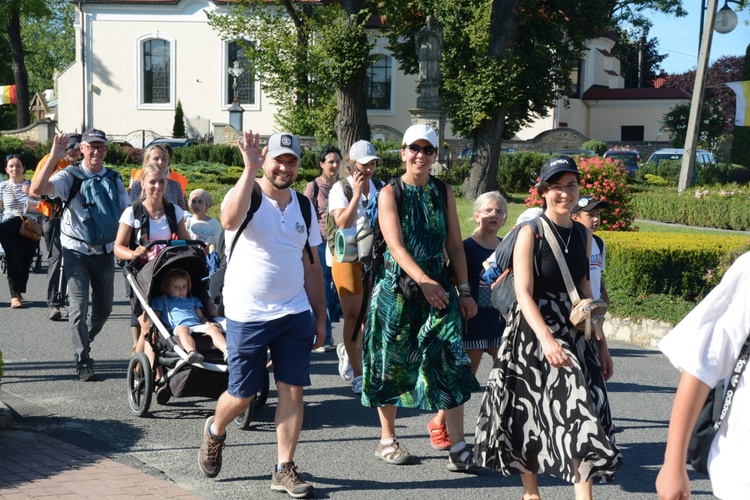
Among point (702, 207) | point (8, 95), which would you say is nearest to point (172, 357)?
point (702, 207)

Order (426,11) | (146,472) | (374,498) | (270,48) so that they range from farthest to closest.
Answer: (270,48)
(426,11)
(146,472)
(374,498)

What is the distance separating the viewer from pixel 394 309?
19.4 feet

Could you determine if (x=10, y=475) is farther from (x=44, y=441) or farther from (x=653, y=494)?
(x=653, y=494)

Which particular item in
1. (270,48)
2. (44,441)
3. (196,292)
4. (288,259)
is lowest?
(44,441)

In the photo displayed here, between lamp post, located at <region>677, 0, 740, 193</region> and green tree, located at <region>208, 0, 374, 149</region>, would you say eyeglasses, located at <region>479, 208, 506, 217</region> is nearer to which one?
lamp post, located at <region>677, 0, 740, 193</region>

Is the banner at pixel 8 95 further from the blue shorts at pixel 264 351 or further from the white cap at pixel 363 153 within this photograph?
the blue shorts at pixel 264 351

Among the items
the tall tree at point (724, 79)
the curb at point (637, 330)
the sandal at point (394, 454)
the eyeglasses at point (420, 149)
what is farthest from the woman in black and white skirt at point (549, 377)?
the tall tree at point (724, 79)

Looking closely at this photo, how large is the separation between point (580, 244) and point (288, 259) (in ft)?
5.14

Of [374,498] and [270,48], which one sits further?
[270,48]

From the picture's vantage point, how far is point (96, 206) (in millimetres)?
8414

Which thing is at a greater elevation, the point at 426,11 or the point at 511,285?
the point at 426,11

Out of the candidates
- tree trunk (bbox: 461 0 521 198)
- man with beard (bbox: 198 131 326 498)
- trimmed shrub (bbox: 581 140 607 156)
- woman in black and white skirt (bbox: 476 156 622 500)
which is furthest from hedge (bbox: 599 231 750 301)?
trimmed shrub (bbox: 581 140 607 156)

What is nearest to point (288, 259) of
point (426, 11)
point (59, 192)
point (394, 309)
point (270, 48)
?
point (394, 309)

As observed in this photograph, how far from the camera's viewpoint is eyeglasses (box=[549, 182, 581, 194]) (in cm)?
503
